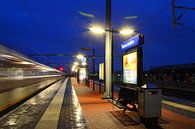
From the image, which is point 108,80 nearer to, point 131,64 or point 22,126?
point 131,64

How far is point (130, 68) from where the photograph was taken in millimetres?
10672

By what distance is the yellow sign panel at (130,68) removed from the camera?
9980mm

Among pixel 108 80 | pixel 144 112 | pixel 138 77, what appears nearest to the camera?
pixel 144 112

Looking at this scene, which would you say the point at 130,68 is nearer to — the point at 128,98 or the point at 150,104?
the point at 128,98

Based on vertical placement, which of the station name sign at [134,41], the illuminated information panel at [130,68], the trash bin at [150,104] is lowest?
the trash bin at [150,104]

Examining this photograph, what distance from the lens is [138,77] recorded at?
9562 millimetres

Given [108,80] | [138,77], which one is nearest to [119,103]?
[138,77]

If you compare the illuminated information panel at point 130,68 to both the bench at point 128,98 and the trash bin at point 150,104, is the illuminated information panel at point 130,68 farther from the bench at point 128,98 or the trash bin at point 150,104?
the trash bin at point 150,104

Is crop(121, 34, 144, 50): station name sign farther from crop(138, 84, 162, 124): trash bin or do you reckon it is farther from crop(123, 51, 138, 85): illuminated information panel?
crop(138, 84, 162, 124): trash bin

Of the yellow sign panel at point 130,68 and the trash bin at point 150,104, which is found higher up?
the yellow sign panel at point 130,68

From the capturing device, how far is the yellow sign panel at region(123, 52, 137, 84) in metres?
9.98

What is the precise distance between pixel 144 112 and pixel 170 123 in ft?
3.57

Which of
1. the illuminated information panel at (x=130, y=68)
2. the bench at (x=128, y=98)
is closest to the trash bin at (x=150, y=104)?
the bench at (x=128, y=98)

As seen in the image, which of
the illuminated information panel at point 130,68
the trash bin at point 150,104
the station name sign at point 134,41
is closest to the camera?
the trash bin at point 150,104
